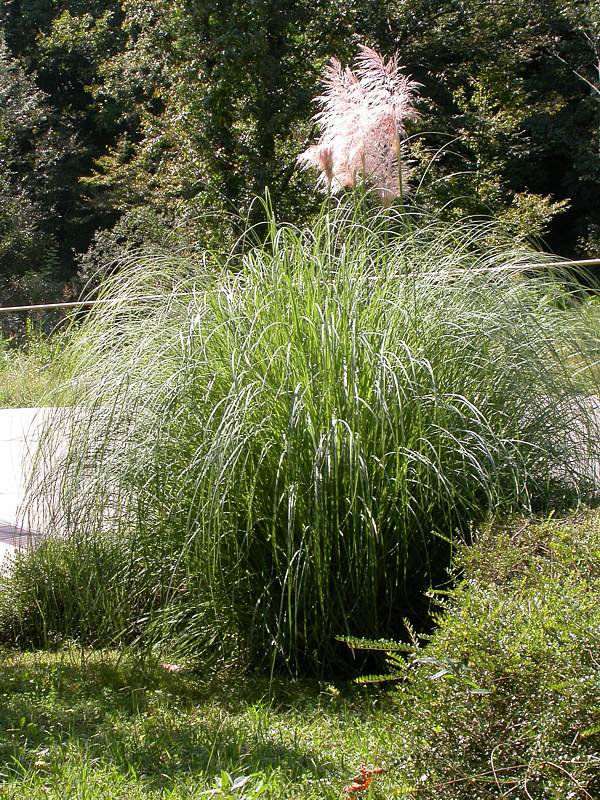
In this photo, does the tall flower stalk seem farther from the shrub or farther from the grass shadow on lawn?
the shrub

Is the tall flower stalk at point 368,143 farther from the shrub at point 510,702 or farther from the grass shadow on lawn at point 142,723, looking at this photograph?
the shrub at point 510,702

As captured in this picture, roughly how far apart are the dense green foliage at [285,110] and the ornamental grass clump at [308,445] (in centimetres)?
843

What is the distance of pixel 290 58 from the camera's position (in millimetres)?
15000

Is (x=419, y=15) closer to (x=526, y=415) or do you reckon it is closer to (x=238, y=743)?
(x=526, y=415)

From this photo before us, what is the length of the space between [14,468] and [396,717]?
4565 millimetres

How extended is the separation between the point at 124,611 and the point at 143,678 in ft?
1.30

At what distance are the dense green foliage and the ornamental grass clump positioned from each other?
843cm

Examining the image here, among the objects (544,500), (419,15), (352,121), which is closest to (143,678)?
(544,500)

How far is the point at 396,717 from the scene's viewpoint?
2.54 metres

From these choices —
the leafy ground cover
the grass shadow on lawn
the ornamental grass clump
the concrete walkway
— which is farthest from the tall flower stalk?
the grass shadow on lawn

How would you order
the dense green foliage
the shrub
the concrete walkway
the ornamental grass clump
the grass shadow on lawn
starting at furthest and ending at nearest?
the dense green foliage → the concrete walkway → the ornamental grass clump → the grass shadow on lawn → the shrub

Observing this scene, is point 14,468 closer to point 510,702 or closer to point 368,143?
point 368,143

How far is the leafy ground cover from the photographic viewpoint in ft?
6.07

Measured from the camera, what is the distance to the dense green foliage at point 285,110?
1477 centimetres
